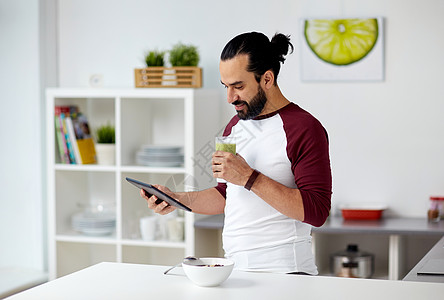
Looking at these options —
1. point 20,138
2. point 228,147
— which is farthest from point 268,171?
point 20,138

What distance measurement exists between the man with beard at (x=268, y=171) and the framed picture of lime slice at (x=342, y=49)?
1552 mm

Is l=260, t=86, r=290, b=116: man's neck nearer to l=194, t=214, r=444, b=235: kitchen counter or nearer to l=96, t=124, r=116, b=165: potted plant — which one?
l=194, t=214, r=444, b=235: kitchen counter

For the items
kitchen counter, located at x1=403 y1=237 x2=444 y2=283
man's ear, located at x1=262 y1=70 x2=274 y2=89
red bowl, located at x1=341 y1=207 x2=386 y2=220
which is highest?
man's ear, located at x1=262 y1=70 x2=274 y2=89

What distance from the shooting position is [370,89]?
3.78 meters

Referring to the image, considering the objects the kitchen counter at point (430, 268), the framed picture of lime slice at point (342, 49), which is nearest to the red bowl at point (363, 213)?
the framed picture of lime slice at point (342, 49)

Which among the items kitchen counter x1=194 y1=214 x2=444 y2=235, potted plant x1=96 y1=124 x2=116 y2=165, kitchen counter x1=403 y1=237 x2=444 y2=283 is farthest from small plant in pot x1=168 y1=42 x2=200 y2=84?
kitchen counter x1=403 y1=237 x2=444 y2=283

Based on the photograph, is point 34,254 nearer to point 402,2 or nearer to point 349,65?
point 349,65

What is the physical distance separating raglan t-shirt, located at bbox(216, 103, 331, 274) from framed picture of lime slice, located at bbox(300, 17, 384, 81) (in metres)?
1.64

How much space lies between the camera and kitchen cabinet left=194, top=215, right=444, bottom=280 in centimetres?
336

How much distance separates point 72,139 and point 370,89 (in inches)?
71.5

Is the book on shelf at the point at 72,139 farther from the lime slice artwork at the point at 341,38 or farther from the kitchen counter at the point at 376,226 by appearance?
the lime slice artwork at the point at 341,38

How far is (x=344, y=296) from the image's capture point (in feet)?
5.79

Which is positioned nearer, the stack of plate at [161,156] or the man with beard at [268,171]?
the man with beard at [268,171]

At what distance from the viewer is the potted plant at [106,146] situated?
3996 millimetres
